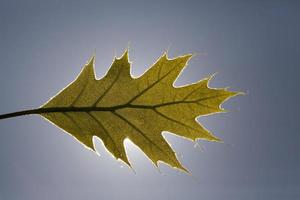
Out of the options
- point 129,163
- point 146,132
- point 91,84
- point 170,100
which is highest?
point 91,84

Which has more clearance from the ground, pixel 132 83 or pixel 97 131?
pixel 132 83

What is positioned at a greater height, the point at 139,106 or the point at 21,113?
the point at 139,106

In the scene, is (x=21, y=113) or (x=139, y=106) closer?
(x=21, y=113)

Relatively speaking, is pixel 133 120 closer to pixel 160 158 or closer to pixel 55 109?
pixel 160 158

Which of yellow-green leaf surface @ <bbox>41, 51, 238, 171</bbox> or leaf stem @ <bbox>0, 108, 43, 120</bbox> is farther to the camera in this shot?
yellow-green leaf surface @ <bbox>41, 51, 238, 171</bbox>

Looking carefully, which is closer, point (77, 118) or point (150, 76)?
point (77, 118)

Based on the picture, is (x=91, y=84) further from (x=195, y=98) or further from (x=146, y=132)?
(x=195, y=98)

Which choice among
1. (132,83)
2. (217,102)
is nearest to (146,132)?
(132,83)

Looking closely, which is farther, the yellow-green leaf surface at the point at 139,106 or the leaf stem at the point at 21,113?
the yellow-green leaf surface at the point at 139,106
